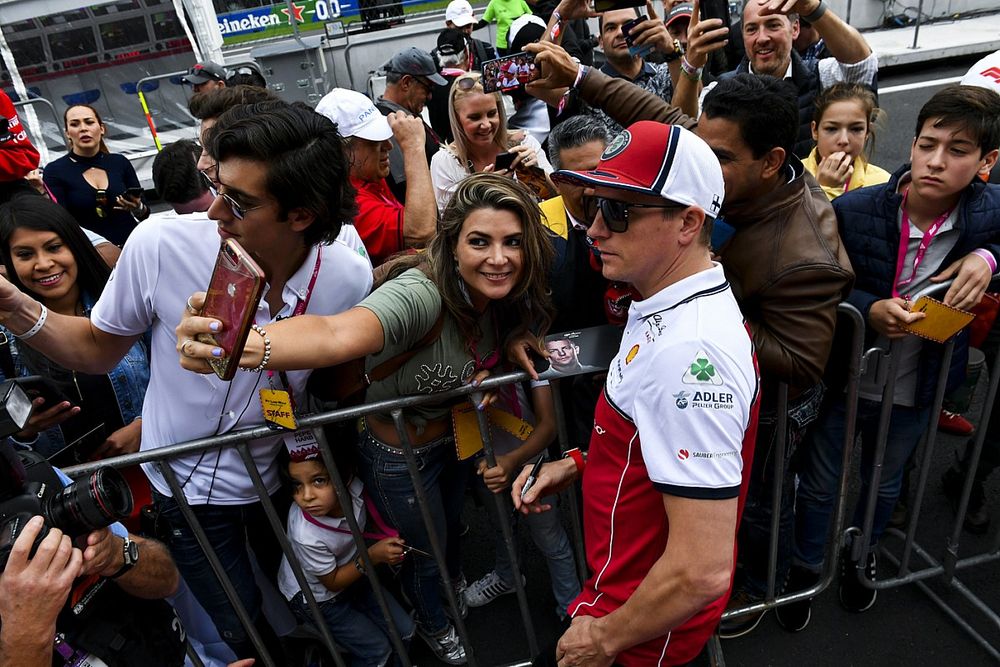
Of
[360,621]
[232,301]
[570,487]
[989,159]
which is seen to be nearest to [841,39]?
[989,159]

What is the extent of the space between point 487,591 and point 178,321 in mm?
2062

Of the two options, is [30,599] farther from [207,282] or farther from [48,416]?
[48,416]

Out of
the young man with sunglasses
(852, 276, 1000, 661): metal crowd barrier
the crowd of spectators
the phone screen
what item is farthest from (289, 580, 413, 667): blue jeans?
the phone screen

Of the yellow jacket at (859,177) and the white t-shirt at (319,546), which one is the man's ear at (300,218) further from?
the yellow jacket at (859,177)

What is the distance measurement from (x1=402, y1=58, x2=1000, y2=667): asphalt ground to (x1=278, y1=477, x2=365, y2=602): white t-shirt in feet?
2.64

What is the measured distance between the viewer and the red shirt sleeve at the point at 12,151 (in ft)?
12.6

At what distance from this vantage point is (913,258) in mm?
2652

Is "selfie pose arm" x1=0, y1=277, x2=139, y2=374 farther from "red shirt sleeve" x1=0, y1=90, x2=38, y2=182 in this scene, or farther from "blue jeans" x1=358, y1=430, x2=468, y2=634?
"red shirt sleeve" x1=0, y1=90, x2=38, y2=182

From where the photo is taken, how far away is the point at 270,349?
5.70 ft

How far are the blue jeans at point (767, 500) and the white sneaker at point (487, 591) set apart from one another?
3.82ft

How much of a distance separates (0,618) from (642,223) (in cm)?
180

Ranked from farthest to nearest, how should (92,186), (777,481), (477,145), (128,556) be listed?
(92,186), (477,145), (777,481), (128,556)

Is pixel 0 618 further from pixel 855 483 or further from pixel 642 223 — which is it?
pixel 855 483

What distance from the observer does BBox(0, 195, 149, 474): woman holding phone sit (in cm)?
268
